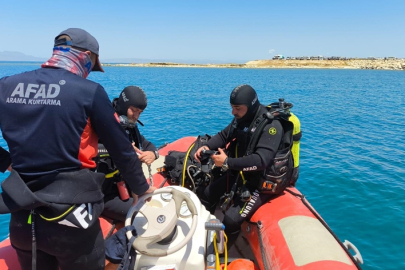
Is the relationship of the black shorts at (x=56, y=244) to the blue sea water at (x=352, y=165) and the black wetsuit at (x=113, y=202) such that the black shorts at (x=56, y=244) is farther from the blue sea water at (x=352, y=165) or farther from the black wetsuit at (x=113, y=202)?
the blue sea water at (x=352, y=165)

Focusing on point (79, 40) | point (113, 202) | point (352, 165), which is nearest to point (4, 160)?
point (79, 40)

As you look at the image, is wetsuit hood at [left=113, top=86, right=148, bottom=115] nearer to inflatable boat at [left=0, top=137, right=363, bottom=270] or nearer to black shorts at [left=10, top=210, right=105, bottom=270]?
inflatable boat at [left=0, top=137, right=363, bottom=270]

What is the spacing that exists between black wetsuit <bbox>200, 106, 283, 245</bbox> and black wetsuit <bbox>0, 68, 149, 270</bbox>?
1.75 metres

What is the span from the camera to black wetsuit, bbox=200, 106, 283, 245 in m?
3.15

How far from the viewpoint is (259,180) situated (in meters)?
3.36

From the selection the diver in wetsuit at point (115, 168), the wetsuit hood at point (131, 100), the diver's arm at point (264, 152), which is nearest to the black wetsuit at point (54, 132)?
the diver in wetsuit at point (115, 168)

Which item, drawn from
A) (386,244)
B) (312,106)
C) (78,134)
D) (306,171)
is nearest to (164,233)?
(78,134)

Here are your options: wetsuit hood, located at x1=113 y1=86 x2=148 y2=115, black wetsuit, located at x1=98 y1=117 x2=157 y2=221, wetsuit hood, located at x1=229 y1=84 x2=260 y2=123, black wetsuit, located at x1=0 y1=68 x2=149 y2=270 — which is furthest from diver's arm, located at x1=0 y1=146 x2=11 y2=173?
wetsuit hood, located at x1=229 y1=84 x2=260 y2=123

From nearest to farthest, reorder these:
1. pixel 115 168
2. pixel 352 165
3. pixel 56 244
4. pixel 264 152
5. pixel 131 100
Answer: pixel 56 244
pixel 115 168
pixel 131 100
pixel 264 152
pixel 352 165

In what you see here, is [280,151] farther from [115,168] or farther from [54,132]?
[54,132]

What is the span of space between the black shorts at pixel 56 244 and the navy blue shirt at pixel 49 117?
30 centimetres

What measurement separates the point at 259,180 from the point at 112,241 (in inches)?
69.8

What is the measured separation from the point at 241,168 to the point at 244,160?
3.7 inches

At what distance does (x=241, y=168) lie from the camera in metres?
3.19
